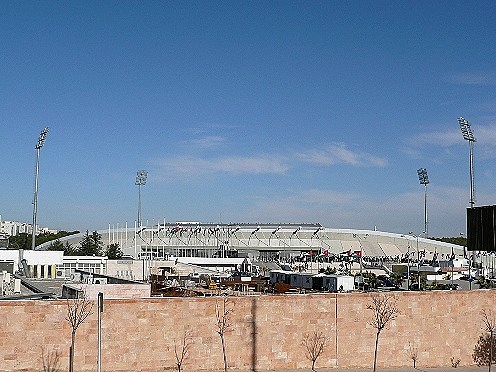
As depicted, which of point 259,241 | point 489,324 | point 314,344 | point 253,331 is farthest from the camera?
point 259,241

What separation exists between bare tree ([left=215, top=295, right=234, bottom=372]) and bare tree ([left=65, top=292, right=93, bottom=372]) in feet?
18.4

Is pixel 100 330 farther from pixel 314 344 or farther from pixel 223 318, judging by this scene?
pixel 314 344

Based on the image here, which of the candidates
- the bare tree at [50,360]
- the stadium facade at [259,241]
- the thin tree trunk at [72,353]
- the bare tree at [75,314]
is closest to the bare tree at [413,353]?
the bare tree at [75,314]

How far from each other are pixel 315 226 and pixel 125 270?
75.6 m

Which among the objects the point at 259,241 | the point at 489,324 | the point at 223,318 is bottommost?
the point at 489,324

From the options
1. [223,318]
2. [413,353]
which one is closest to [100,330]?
[223,318]

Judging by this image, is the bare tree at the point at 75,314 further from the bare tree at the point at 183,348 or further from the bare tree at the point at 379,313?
the bare tree at the point at 379,313

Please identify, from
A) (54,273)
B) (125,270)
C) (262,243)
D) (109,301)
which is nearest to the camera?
(109,301)

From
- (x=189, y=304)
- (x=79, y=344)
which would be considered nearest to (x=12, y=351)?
(x=79, y=344)

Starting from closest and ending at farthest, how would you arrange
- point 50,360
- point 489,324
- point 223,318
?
point 50,360 < point 223,318 < point 489,324

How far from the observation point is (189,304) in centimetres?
3014

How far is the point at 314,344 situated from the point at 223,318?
15.4 ft

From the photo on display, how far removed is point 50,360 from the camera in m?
27.3

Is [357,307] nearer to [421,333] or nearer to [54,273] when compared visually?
[421,333]
